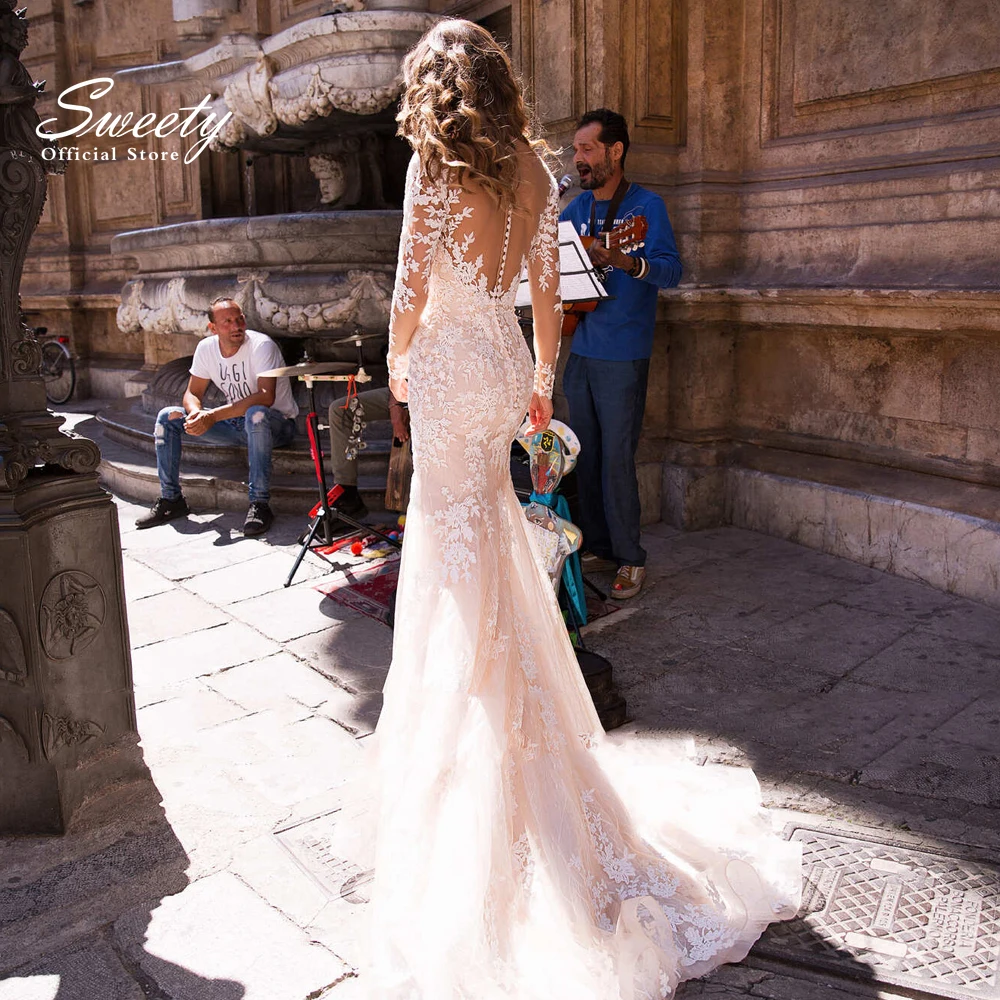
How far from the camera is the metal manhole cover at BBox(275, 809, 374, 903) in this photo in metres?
2.77

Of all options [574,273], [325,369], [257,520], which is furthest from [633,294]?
[257,520]

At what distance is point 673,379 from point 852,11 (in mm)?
2072

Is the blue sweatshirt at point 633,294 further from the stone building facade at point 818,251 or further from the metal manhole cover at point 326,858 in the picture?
the metal manhole cover at point 326,858

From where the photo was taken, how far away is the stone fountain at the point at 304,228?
266 inches

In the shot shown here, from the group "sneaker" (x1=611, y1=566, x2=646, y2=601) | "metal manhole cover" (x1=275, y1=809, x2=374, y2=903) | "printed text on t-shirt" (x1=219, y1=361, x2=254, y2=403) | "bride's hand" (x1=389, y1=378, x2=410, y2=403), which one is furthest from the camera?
"printed text on t-shirt" (x1=219, y1=361, x2=254, y2=403)

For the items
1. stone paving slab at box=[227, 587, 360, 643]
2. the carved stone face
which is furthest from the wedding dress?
the carved stone face

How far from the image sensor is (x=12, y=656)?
10.00 ft

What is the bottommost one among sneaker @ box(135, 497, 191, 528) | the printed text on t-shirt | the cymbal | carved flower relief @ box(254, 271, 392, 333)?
sneaker @ box(135, 497, 191, 528)

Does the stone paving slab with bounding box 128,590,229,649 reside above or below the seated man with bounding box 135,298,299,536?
below

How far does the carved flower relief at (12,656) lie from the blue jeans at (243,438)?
327 centimetres

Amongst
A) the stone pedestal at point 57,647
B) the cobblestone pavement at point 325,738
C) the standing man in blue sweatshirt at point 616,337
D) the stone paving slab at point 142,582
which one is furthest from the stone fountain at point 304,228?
the stone pedestal at point 57,647

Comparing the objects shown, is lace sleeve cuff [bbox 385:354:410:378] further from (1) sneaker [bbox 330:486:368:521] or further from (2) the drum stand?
(1) sneaker [bbox 330:486:368:521]

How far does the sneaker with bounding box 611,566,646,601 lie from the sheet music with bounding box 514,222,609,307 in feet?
4.22

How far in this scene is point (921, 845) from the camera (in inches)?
114
